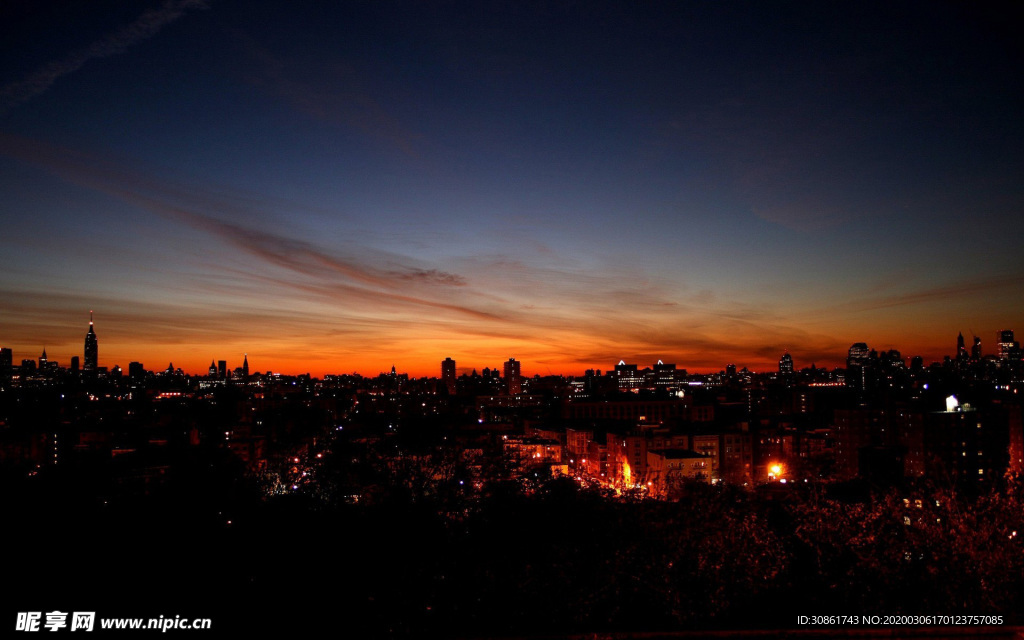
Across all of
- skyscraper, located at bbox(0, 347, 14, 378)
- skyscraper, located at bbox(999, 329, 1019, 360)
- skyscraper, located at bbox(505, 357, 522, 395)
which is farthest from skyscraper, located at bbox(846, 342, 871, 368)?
skyscraper, located at bbox(0, 347, 14, 378)

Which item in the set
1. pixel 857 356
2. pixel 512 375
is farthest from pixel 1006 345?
pixel 512 375

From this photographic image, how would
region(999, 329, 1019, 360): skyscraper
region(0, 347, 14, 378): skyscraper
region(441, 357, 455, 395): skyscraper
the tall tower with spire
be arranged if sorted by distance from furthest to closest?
region(441, 357, 455, 395): skyscraper → the tall tower with spire → region(999, 329, 1019, 360): skyscraper → region(0, 347, 14, 378): skyscraper

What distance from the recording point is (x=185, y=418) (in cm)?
3428

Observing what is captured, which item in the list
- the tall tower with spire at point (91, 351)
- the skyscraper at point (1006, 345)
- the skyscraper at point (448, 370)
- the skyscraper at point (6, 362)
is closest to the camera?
the skyscraper at point (6, 362)

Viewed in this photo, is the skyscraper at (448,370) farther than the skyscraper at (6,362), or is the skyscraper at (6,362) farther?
the skyscraper at (448,370)

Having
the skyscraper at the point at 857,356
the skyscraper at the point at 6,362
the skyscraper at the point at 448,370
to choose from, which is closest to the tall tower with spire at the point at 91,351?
the skyscraper at the point at 6,362

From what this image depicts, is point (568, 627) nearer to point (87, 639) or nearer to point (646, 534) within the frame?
point (646, 534)

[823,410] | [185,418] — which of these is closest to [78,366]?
[185,418]

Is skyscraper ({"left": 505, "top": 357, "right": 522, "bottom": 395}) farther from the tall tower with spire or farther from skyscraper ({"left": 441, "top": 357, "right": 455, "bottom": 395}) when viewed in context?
the tall tower with spire

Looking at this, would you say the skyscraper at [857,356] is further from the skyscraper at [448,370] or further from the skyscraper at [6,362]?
the skyscraper at [6,362]

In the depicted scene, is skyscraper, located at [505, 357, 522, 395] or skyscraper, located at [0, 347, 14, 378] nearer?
skyscraper, located at [0, 347, 14, 378]

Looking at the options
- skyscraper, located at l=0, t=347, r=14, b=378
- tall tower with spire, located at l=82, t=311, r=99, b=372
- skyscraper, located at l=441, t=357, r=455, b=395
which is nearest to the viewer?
skyscraper, located at l=0, t=347, r=14, b=378

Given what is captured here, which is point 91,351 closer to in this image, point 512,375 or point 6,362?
point 6,362

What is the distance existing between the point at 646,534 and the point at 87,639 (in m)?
5.26
